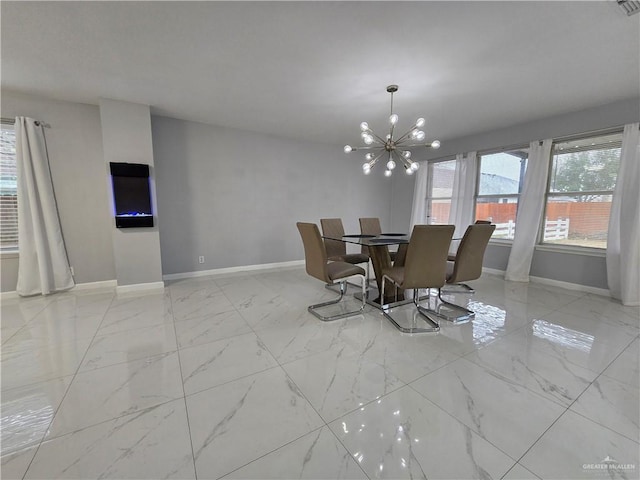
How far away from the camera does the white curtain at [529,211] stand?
388 cm

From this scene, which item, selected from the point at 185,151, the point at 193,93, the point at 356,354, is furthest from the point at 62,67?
the point at 356,354

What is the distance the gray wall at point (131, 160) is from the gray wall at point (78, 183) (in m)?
0.36

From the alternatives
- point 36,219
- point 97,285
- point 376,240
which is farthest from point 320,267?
point 36,219

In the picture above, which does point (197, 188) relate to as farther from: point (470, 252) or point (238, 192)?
point (470, 252)

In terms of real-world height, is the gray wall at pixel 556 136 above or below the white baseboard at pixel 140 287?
above

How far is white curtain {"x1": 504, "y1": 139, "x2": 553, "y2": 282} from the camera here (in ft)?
12.7

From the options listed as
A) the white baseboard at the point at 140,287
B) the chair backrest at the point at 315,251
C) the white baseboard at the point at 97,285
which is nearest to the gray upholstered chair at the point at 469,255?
the chair backrest at the point at 315,251

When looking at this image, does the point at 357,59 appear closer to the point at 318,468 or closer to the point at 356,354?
the point at 356,354

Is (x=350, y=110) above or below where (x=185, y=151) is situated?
above

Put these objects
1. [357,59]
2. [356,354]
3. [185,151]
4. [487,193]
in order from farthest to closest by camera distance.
A: [487,193] → [185,151] → [357,59] → [356,354]

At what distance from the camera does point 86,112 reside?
3473 millimetres

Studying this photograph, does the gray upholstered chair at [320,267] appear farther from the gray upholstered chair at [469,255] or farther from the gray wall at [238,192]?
the gray wall at [238,192]

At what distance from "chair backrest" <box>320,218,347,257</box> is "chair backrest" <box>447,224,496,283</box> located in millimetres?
1722

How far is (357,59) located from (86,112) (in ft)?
12.1
